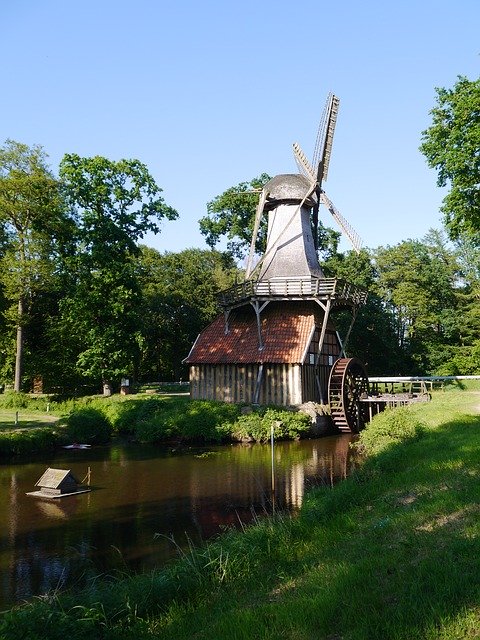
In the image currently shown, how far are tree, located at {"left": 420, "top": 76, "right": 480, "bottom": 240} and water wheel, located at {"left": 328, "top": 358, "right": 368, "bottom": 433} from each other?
27.4ft

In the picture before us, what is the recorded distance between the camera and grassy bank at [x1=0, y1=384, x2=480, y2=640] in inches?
189

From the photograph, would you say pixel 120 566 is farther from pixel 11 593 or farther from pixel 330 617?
pixel 330 617

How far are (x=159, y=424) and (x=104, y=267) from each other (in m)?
10.3

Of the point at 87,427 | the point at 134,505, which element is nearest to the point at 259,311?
the point at 87,427

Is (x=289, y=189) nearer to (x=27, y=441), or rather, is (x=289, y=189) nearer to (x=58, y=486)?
(x=27, y=441)

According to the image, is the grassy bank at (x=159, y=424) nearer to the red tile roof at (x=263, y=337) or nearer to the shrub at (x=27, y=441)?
the shrub at (x=27, y=441)

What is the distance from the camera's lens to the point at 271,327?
2898 centimetres

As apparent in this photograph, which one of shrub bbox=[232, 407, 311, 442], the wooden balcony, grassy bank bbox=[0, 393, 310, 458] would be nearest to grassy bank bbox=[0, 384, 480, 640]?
shrub bbox=[232, 407, 311, 442]

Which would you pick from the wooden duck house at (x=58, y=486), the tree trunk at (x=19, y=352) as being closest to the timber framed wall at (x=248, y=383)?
the tree trunk at (x=19, y=352)

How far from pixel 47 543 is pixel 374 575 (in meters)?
7.06

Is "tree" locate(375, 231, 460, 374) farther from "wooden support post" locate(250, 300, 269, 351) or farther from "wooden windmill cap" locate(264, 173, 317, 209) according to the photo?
Answer: "wooden support post" locate(250, 300, 269, 351)

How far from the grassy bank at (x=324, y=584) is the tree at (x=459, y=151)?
15.3m

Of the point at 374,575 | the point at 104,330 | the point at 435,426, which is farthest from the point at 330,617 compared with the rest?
the point at 104,330

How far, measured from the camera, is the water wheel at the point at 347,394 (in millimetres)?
26859
